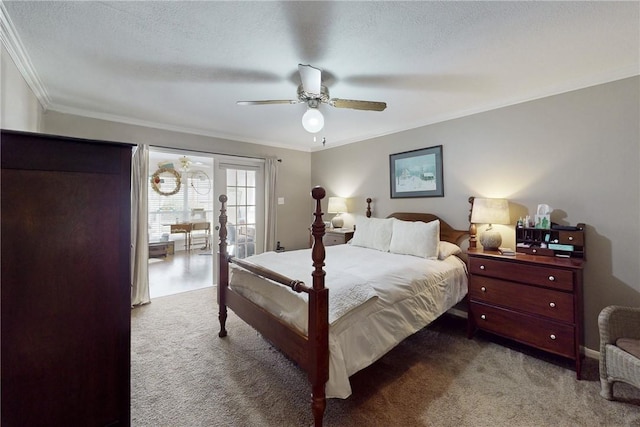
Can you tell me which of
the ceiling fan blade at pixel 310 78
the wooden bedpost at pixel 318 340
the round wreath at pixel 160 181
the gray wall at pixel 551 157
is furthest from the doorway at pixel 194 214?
the wooden bedpost at pixel 318 340

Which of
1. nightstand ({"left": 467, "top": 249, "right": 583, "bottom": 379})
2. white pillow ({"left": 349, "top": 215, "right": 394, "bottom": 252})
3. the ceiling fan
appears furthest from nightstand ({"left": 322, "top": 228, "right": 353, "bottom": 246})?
the ceiling fan

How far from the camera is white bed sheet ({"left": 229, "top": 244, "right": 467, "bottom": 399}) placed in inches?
64.1

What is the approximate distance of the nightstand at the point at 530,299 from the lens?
2.07 metres

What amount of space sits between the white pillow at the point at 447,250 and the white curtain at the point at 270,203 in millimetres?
2798

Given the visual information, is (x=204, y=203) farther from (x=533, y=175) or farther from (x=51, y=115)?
(x=533, y=175)

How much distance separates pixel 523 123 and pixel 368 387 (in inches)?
115

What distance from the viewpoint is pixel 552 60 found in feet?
6.78

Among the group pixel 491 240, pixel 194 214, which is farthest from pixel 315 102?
pixel 194 214

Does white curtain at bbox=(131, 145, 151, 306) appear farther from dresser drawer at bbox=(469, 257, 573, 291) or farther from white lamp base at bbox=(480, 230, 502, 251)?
white lamp base at bbox=(480, 230, 502, 251)

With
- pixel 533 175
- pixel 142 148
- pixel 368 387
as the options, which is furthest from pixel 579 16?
pixel 142 148

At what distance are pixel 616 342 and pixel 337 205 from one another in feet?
10.8

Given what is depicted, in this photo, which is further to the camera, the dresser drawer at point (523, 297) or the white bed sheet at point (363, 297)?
the dresser drawer at point (523, 297)

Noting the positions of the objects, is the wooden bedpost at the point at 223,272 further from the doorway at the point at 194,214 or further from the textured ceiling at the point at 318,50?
the doorway at the point at 194,214

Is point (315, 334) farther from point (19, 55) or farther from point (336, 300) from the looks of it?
point (19, 55)
